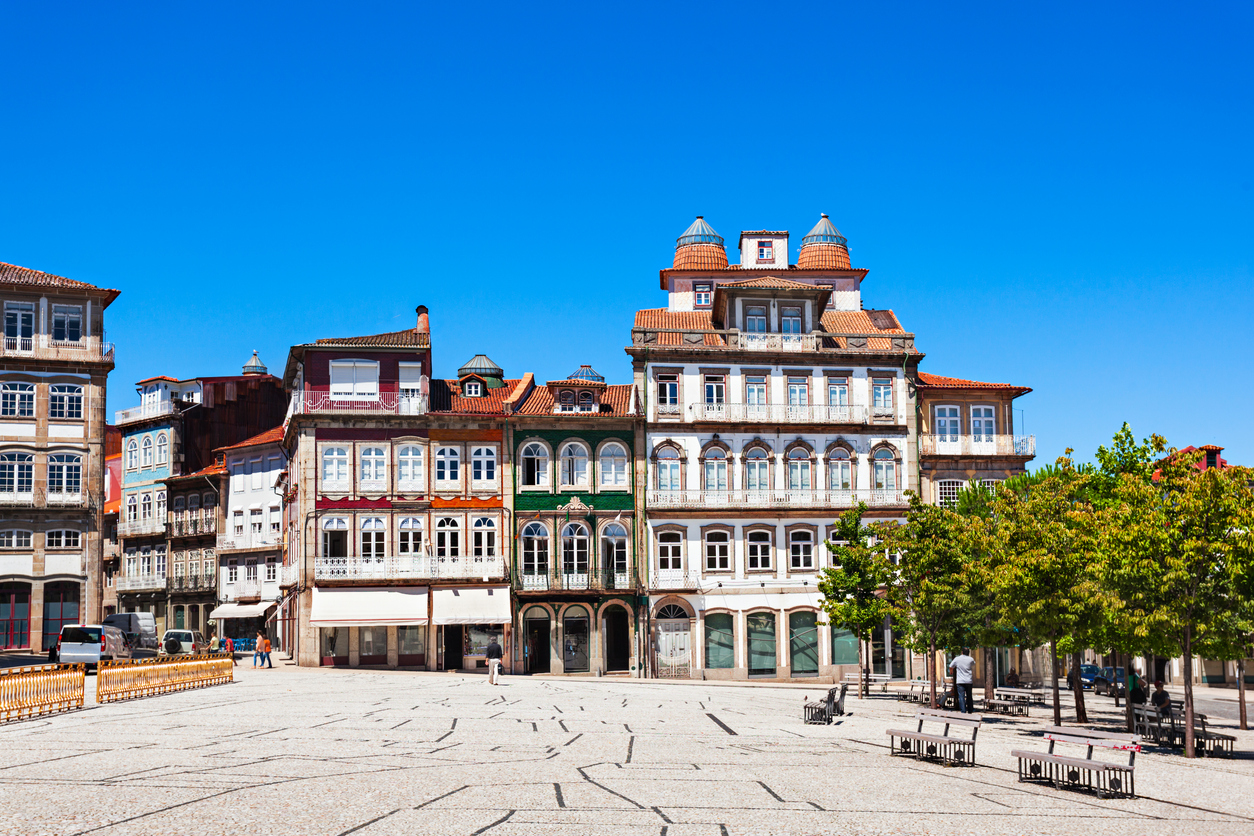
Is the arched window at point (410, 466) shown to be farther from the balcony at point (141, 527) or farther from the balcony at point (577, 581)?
the balcony at point (141, 527)

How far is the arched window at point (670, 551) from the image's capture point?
2023 inches

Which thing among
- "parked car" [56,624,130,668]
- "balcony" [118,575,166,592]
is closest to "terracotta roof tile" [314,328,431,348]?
"parked car" [56,624,130,668]

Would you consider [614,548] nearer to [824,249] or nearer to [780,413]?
[780,413]

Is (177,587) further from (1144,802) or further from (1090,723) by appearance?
(1144,802)

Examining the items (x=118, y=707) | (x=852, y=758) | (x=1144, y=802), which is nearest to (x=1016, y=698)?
(x=852, y=758)

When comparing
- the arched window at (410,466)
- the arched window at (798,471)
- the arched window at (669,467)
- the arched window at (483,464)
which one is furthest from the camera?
the arched window at (798,471)

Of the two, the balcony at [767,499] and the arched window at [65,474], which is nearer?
the balcony at [767,499]

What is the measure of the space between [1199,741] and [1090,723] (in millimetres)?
7956

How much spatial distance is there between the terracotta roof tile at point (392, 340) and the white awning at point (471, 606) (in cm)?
984

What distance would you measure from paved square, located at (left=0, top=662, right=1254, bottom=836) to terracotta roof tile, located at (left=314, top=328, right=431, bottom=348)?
76.1 ft

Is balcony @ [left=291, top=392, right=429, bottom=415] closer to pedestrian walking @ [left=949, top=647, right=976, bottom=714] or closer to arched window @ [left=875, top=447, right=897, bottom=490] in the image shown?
arched window @ [left=875, top=447, right=897, bottom=490]

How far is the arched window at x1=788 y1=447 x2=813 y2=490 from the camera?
52.4 meters

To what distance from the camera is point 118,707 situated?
93.7 feet

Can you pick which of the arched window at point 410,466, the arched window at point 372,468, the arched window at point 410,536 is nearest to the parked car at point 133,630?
the arched window at point 410,536
